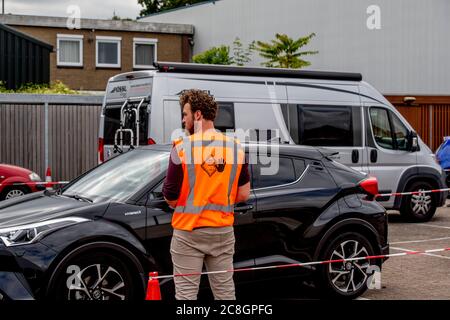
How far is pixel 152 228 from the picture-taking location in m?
7.18

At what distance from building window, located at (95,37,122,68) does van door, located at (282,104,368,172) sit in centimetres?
2302

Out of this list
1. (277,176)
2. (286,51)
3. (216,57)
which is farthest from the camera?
(216,57)

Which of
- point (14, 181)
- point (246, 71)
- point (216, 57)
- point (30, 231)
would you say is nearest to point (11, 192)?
point (14, 181)

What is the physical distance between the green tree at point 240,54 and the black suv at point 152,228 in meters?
25.8

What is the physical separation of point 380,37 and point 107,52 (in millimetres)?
13323

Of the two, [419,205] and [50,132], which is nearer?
[419,205]

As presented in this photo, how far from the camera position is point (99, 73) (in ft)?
119

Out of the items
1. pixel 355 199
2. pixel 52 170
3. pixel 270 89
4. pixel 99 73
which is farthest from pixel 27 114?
pixel 99 73

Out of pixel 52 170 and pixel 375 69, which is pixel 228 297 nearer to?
pixel 52 170

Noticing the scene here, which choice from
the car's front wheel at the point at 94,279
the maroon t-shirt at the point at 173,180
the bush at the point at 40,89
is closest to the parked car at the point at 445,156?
the bush at the point at 40,89

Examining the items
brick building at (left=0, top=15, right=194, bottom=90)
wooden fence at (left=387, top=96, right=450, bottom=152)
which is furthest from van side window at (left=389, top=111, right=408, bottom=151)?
brick building at (left=0, top=15, right=194, bottom=90)

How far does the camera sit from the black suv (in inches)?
264

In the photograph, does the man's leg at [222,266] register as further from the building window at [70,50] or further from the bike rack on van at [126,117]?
the building window at [70,50]

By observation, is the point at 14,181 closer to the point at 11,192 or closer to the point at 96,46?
the point at 11,192
